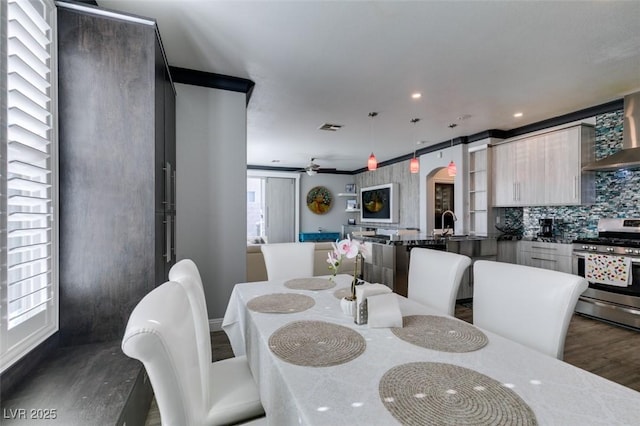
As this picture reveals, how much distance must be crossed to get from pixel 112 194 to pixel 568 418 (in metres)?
2.12

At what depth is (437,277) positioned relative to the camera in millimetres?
1800

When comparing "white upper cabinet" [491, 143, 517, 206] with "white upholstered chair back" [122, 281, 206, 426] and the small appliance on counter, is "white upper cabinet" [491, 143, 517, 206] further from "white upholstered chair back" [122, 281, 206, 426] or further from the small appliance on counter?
"white upholstered chair back" [122, 281, 206, 426]

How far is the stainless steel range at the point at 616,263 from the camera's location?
3.07 metres

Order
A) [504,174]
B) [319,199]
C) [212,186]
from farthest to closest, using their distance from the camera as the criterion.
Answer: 1. [319,199]
2. [504,174]
3. [212,186]

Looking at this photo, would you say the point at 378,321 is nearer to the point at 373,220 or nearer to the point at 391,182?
the point at 391,182

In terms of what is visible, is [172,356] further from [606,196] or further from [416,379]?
[606,196]

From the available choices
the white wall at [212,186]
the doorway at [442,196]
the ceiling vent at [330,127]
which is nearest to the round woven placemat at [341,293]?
the white wall at [212,186]

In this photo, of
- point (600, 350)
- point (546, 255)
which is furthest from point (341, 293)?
point (546, 255)

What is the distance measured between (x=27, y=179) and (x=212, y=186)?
169 centimetres

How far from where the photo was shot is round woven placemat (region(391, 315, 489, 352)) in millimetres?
1064

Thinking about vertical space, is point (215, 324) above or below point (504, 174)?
below

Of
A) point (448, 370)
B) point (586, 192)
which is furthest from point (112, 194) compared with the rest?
point (586, 192)

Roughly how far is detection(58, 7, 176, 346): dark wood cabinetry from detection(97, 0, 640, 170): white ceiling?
1.60ft

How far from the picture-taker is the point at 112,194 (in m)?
1.70
